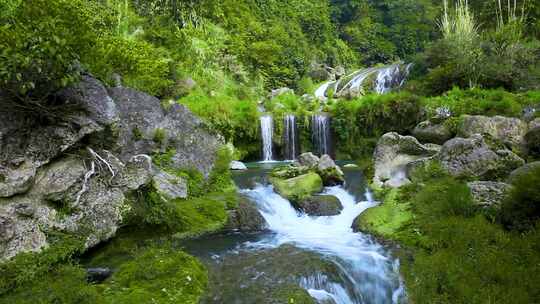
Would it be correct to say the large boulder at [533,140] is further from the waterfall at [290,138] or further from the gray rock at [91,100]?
the gray rock at [91,100]

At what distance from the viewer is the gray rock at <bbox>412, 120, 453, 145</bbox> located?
13688 millimetres

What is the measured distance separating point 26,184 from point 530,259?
6.72 m

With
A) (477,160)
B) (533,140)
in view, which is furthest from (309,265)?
(533,140)

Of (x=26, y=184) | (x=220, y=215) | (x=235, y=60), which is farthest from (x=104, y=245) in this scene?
(x=235, y=60)

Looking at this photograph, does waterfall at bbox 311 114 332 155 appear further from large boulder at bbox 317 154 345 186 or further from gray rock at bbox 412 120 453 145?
large boulder at bbox 317 154 345 186

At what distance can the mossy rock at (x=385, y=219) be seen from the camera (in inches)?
293

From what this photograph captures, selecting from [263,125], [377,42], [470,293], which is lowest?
[470,293]

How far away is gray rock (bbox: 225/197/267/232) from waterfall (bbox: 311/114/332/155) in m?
9.72

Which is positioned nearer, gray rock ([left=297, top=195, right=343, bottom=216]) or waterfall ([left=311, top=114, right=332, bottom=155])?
gray rock ([left=297, top=195, right=343, bottom=216])

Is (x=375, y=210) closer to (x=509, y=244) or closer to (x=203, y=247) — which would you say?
(x=509, y=244)

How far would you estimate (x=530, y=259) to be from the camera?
5125 mm

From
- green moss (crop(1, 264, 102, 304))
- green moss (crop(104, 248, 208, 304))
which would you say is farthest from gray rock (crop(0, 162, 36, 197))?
green moss (crop(104, 248, 208, 304))

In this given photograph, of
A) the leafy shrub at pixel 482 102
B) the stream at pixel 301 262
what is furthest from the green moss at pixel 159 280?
the leafy shrub at pixel 482 102

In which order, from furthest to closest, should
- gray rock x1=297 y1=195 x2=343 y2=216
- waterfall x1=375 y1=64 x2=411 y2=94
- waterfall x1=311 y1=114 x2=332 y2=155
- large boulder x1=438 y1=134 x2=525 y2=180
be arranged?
waterfall x1=375 y1=64 x2=411 y2=94 < waterfall x1=311 y1=114 x2=332 y2=155 < gray rock x1=297 y1=195 x2=343 y2=216 < large boulder x1=438 y1=134 x2=525 y2=180
